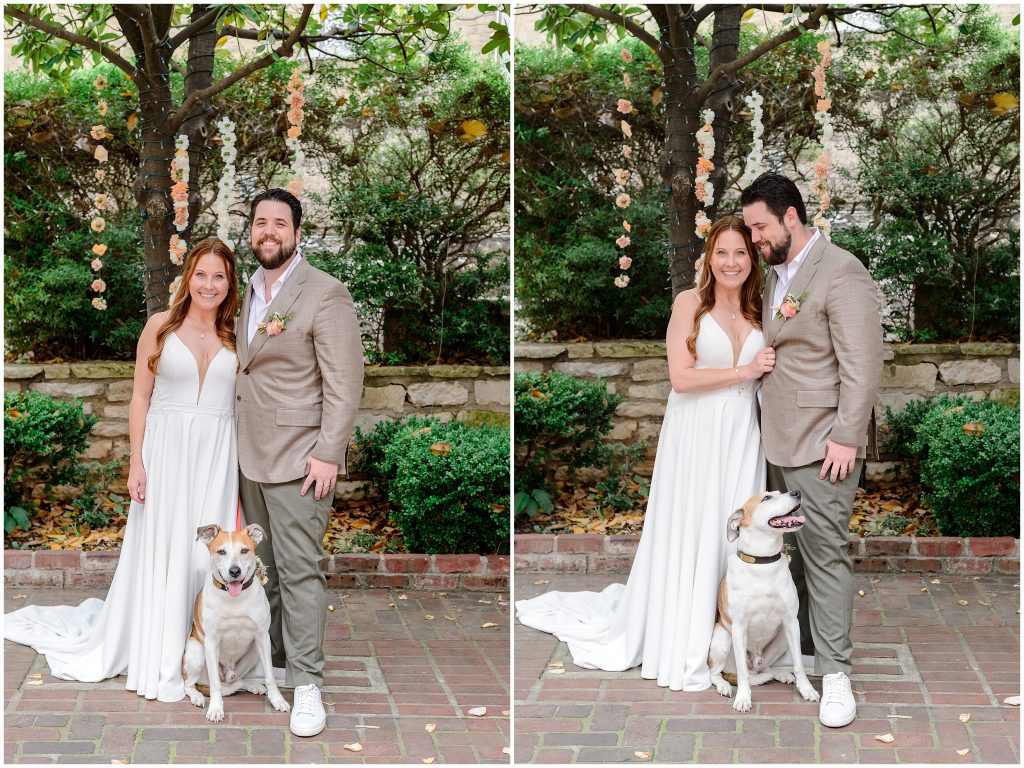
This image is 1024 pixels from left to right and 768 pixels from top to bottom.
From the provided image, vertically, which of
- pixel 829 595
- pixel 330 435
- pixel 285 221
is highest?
pixel 285 221

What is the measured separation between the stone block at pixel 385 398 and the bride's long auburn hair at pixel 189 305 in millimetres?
2483

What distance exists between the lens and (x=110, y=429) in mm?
6762

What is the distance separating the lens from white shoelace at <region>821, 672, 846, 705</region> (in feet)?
13.3

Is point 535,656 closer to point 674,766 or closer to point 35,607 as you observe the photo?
point 674,766

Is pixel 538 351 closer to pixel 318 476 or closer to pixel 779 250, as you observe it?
pixel 779 250

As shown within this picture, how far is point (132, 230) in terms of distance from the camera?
6.72m

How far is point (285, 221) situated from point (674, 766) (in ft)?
8.84

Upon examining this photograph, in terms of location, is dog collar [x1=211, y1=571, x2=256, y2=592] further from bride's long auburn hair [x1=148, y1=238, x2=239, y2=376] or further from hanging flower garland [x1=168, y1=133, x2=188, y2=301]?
hanging flower garland [x1=168, y1=133, x2=188, y2=301]

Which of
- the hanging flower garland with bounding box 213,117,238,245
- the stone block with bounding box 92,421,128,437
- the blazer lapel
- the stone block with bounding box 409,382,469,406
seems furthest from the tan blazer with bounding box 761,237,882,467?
the stone block with bounding box 92,421,128,437

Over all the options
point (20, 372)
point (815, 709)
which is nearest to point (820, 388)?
point (815, 709)

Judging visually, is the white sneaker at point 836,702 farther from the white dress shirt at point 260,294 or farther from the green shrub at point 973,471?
the white dress shirt at point 260,294

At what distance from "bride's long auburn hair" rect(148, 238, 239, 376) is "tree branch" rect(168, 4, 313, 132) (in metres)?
1.11

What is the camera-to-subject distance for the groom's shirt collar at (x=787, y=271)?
13.8 feet

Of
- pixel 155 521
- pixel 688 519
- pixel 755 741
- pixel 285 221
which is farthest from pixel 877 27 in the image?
pixel 155 521
